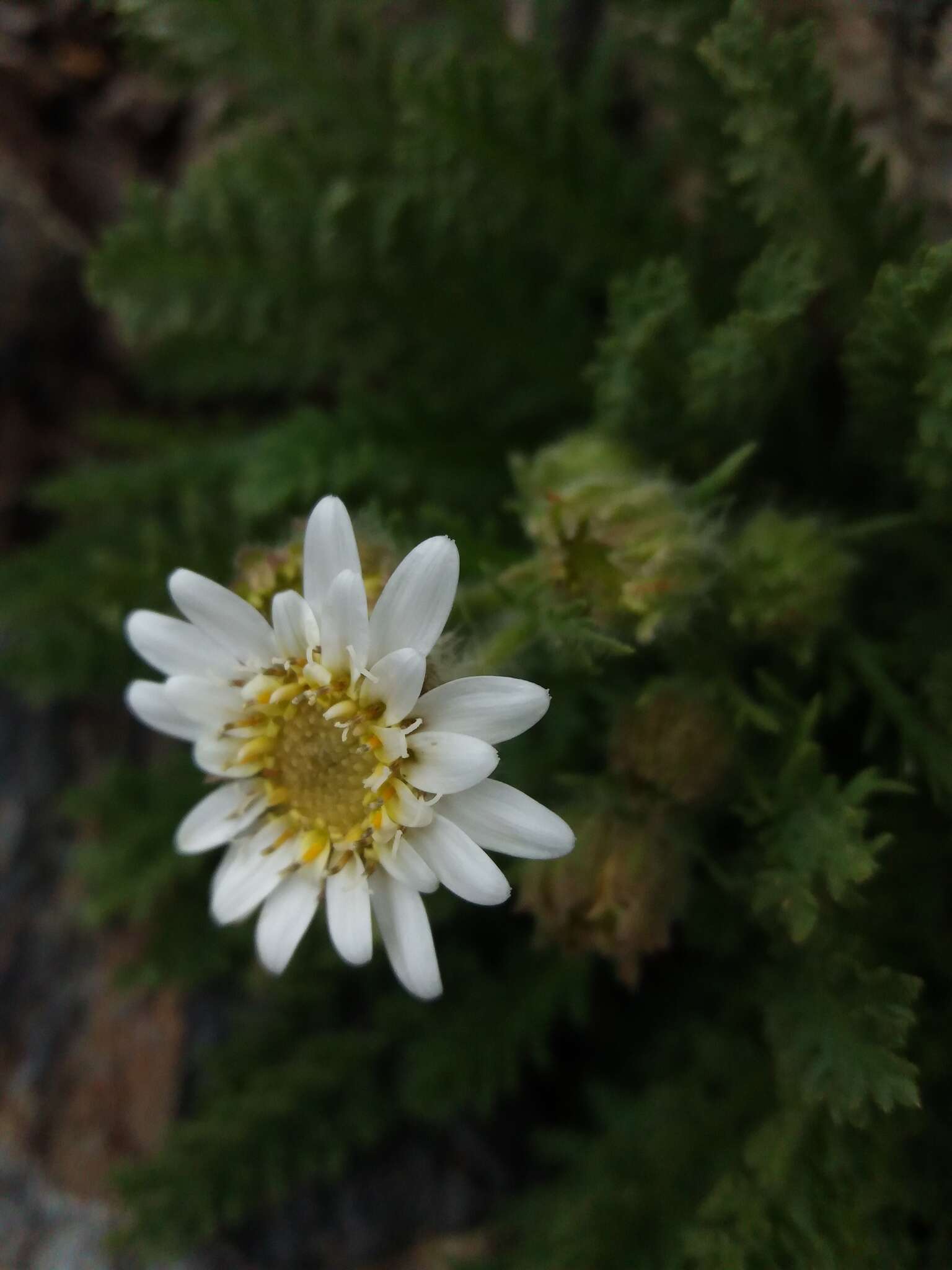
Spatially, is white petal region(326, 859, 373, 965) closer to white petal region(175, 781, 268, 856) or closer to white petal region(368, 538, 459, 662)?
white petal region(175, 781, 268, 856)

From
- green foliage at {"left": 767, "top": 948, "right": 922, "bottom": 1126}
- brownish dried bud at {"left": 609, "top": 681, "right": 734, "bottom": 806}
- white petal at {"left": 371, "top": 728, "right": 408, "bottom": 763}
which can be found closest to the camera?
white petal at {"left": 371, "top": 728, "right": 408, "bottom": 763}

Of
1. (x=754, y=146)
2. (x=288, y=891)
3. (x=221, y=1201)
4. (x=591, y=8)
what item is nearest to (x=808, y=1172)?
(x=288, y=891)

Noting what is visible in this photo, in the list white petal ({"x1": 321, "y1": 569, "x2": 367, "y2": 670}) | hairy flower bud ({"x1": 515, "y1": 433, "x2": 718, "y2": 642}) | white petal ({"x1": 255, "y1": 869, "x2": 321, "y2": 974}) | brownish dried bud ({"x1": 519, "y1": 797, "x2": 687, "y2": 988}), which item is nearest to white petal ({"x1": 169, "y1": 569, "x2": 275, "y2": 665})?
white petal ({"x1": 321, "y1": 569, "x2": 367, "y2": 670})

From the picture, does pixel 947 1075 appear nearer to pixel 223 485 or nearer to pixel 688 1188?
pixel 688 1188

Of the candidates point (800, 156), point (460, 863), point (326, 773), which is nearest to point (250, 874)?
point (326, 773)

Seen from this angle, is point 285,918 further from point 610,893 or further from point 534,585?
point 534,585

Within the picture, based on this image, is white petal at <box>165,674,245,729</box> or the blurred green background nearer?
white petal at <box>165,674,245,729</box>
